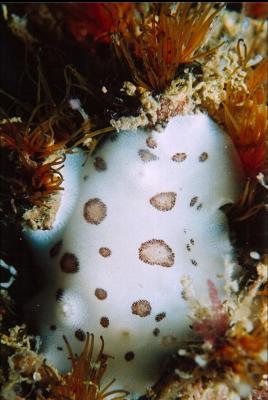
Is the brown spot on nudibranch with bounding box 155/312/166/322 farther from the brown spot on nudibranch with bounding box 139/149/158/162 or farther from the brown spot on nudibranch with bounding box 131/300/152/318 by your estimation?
the brown spot on nudibranch with bounding box 139/149/158/162

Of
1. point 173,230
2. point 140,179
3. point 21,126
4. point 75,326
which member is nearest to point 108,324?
point 75,326

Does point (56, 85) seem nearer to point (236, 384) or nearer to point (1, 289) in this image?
point (1, 289)

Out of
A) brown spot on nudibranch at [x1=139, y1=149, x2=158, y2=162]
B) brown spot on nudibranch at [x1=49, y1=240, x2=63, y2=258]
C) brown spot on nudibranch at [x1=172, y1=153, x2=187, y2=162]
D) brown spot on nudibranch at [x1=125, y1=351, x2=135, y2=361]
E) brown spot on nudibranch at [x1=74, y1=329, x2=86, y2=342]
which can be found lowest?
brown spot on nudibranch at [x1=125, y1=351, x2=135, y2=361]

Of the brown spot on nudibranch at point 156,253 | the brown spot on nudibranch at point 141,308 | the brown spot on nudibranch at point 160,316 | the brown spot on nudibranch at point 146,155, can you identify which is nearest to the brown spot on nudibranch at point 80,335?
the brown spot on nudibranch at point 141,308

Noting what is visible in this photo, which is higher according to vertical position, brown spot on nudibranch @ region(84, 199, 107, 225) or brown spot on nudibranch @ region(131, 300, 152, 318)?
brown spot on nudibranch @ region(84, 199, 107, 225)

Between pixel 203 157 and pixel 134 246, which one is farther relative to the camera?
pixel 203 157

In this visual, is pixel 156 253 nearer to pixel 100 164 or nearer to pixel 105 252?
pixel 105 252

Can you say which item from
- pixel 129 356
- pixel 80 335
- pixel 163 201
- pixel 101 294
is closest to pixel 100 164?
pixel 163 201

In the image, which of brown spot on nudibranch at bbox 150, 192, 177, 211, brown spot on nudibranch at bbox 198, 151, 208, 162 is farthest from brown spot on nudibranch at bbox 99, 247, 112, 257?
brown spot on nudibranch at bbox 198, 151, 208, 162
